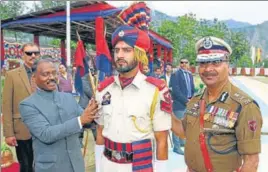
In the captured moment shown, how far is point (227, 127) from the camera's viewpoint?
1829mm

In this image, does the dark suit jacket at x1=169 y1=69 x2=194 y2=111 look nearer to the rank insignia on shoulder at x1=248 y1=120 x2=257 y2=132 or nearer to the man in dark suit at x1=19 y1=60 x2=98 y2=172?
the man in dark suit at x1=19 y1=60 x2=98 y2=172

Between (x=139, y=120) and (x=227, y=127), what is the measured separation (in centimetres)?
50

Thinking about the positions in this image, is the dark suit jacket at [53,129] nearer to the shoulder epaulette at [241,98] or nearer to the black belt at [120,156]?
the black belt at [120,156]

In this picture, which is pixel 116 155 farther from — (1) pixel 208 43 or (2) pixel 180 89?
(2) pixel 180 89

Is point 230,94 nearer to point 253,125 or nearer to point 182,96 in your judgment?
point 253,125

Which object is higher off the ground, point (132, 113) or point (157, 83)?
point (157, 83)

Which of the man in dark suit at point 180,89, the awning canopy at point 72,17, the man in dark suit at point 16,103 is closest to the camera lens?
the man in dark suit at point 16,103

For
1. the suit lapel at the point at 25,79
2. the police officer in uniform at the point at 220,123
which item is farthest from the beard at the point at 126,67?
the suit lapel at the point at 25,79

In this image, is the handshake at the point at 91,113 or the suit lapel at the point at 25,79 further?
the suit lapel at the point at 25,79

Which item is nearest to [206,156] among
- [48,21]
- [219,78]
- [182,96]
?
[219,78]

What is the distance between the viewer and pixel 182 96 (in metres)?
5.06

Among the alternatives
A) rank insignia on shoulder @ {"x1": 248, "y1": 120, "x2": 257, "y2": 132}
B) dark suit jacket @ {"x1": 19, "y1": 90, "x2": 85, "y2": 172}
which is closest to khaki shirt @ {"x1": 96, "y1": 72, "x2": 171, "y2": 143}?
dark suit jacket @ {"x1": 19, "y1": 90, "x2": 85, "y2": 172}

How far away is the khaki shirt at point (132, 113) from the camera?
1.95m

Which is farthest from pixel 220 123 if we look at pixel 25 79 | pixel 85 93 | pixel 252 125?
pixel 85 93
